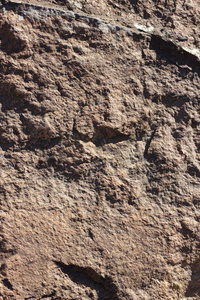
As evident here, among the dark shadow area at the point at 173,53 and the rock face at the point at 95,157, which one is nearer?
the rock face at the point at 95,157

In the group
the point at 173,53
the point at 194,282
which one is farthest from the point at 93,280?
the point at 173,53

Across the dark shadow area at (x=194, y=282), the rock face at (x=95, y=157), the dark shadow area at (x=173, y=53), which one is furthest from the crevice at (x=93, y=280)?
the dark shadow area at (x=173, y=53)

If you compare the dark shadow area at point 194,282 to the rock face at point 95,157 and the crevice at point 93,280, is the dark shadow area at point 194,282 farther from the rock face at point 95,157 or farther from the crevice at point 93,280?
the crevice at point 93,280

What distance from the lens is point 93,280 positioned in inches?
34.0

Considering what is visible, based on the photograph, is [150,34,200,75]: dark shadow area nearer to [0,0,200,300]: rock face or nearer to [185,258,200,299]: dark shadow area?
[0,0,200,300]: rock face

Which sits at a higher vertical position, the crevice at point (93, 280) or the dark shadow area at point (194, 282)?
the dark shadow area at point (194, 282)

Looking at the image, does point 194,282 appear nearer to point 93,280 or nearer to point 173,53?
point 93,280

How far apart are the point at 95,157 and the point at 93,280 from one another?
0.99ft

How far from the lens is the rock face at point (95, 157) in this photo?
33.1 inches

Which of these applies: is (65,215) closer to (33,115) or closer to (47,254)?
(47,254)

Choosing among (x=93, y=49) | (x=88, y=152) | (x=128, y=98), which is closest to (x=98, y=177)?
(x=88, y=152)

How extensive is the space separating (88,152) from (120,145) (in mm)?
87

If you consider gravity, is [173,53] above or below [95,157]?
above


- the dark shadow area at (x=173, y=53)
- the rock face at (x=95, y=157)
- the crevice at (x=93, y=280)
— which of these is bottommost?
the crevice at (x=93, y=280)
